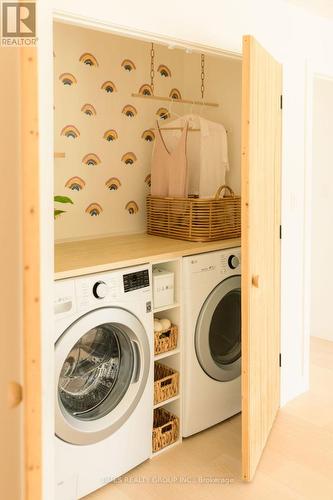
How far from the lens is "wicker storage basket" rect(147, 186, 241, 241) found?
305 centimetres

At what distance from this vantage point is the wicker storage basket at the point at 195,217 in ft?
10.00

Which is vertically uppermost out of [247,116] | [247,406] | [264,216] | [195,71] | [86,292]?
[195,71]

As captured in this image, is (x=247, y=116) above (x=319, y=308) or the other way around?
above

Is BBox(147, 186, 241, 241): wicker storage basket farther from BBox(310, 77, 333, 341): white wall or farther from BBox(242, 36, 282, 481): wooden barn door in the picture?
BBox(310, 77, 333, 341): white wall

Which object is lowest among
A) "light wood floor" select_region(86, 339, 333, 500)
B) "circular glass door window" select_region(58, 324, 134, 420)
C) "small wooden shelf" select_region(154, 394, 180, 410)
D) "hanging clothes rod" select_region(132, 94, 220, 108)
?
"light wood floor" select_region(86, 339, 333, 500)

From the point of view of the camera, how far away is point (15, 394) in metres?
1.45

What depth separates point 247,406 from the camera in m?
2.45

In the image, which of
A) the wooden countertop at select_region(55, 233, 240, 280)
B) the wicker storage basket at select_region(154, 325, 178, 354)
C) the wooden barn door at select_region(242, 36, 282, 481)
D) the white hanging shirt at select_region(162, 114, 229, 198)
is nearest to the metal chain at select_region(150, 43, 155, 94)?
the white hanging shirt at select_region(162, 114, 229, 198)

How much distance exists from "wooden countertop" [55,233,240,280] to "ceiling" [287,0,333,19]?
1.40 meters

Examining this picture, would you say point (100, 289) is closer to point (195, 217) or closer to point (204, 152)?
point (195, 217)

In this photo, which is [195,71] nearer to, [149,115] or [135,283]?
[149,115]

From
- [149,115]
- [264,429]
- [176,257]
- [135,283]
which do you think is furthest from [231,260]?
[149,115]

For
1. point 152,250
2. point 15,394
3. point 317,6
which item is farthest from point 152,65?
point 15,394

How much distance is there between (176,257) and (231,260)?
1.38ft
